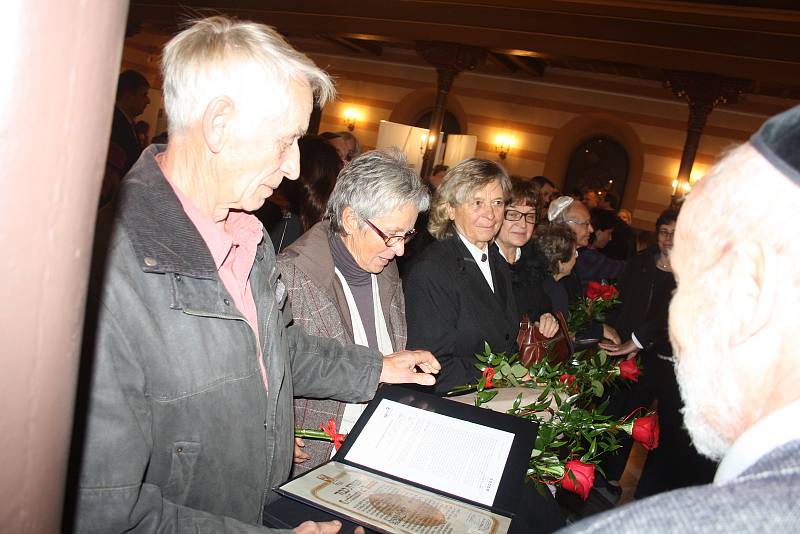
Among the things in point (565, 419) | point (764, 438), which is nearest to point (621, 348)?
point (565, 419)

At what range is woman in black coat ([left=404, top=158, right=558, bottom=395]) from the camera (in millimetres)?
2660

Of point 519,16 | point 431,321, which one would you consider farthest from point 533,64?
point 431,321

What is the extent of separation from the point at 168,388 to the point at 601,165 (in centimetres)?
1388

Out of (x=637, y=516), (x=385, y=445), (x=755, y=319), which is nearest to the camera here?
(x=637, y=516)

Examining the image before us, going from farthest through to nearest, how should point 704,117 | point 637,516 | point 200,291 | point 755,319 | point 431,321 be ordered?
1. point 704,117
2. point 431,321
3. point 200,291
4. point 755,319
5. point 637,516

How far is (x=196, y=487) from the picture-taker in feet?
4.03

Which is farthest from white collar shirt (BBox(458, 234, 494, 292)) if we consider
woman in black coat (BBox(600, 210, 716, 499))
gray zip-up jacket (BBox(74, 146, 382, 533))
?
gray zip-up jacket (BBox(74, 146, 382, 533))

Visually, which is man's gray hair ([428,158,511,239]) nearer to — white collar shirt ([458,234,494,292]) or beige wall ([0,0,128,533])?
white collar shirt ([458,234,494,292])

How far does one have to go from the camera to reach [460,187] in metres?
3.12

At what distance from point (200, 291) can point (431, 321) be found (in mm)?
1599

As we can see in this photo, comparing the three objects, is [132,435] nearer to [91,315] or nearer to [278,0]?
[91,315]

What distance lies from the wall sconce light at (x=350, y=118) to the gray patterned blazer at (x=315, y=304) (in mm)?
14156

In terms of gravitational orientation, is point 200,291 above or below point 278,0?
below

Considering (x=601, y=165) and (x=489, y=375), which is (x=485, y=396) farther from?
(x=601, y=165)
